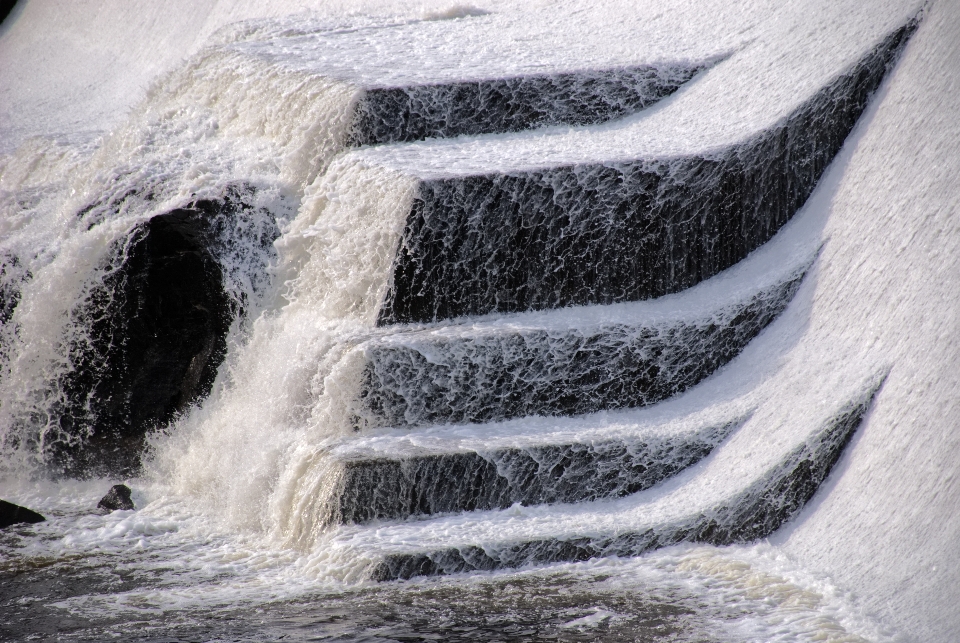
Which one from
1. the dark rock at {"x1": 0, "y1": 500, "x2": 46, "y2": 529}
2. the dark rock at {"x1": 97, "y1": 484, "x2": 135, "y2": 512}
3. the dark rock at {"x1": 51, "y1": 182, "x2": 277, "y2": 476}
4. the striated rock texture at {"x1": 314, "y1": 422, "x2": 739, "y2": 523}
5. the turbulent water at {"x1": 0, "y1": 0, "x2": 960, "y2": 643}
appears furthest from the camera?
the dark rock at {"x1": 51, "y1": 182, "x2": 277, "y2": 476}

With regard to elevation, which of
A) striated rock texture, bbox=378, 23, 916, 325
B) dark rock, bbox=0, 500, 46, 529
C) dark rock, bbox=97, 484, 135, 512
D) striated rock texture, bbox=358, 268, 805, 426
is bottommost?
dark rock, bbox=0, 500, 46, 529

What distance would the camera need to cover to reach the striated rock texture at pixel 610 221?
4.85m

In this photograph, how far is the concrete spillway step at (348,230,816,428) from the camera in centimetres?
463

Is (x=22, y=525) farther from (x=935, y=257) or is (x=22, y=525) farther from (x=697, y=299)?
(x=935, y=257)

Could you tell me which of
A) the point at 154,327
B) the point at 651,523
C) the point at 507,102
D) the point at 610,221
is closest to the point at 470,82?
the point at 507,102

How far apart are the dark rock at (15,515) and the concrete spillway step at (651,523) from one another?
5.74 ft

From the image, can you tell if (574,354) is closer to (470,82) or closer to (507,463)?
(507,463)

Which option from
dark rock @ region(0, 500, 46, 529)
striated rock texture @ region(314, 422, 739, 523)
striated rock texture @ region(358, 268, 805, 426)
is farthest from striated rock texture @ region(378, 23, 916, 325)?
dark rock @ region(0, 500, 46, 529)

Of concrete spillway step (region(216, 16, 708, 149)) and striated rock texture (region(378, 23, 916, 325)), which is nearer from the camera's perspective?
striated rock texture (region(378, 23, 916, 325))

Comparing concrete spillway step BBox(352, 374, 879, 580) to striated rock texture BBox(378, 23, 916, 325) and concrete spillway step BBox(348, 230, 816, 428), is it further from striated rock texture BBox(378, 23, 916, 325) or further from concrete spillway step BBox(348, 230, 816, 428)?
striated rock texture BBox(378, 23, 916, 325)

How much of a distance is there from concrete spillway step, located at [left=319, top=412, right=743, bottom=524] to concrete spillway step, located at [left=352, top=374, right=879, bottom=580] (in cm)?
10

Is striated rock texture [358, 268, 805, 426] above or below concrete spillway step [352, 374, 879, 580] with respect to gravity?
above

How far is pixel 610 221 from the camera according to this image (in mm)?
5109

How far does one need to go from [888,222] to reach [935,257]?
398 mm
